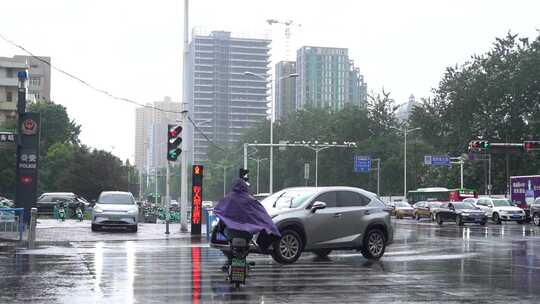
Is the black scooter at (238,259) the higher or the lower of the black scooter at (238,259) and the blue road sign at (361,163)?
the lower

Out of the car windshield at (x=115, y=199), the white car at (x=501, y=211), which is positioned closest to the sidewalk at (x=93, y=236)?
the car windshield at (x=115, y=199)

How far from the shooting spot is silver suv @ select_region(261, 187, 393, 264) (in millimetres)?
16062

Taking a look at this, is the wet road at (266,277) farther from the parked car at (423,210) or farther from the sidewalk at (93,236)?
the parked car at (423,210)

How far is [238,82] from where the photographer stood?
507 feet

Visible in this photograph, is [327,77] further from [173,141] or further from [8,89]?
[173,141]

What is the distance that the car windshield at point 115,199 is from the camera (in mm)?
29531

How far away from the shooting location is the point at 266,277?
43.7 feet

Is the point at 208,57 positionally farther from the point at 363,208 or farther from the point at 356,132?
the point at 363,208

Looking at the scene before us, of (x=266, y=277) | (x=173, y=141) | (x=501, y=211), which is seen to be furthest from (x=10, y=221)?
(x=501, y=211)

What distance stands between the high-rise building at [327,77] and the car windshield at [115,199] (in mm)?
151394

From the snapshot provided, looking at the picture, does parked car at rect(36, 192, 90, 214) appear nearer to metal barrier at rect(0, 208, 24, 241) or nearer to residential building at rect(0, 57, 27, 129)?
metal barrier at rect(0, 208, 24, 241)

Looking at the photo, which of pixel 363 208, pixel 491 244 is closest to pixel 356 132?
pixel 491 244

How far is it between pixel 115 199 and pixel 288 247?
15.2 meters

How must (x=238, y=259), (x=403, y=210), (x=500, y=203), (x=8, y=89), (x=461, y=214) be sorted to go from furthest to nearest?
(x=8, y=89) → (x=403, y=210) → (x=500, y=203) → (x=461, y=214) → (x=238, y=259)
